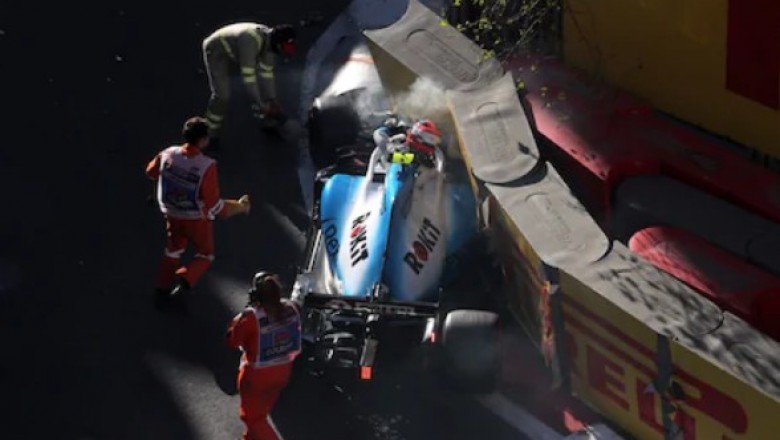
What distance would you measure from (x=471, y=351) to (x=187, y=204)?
2.64m

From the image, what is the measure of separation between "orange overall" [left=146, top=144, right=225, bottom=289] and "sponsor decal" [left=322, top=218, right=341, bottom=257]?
0.83 m

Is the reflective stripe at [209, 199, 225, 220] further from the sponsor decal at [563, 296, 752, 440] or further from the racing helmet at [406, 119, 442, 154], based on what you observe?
the sponsor decal at [563, 296, 752, 440]

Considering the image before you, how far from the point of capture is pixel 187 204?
1063 cm

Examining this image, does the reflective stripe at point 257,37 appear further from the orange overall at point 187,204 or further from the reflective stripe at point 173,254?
the reflective stripe at point 173,254

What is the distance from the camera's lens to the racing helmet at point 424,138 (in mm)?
10961

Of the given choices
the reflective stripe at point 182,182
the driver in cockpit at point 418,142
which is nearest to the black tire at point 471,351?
the driver in cockpit at point 418,142

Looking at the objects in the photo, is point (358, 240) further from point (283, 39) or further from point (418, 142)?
point (283, 39)

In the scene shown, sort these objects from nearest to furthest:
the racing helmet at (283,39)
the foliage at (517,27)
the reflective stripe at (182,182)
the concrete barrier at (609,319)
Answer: the concrete barrier at (609,319), the reflective stripe at (182,182), the foliage at (517,27), the racing helmet at (283,39)

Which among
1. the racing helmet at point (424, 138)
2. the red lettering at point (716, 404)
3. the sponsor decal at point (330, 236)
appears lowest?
the sponsor decal at point (330, 236)

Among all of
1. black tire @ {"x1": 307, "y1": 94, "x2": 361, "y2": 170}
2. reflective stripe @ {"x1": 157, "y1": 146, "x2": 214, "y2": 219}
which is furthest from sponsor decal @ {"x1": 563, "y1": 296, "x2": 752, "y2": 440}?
black tire @ {"x1": 307, "y1": 94, "x2": 361, "y2": 170}

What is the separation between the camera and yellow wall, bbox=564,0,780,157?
11438 mm

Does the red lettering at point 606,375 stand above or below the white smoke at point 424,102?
below

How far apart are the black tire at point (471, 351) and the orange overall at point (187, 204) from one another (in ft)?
7.39

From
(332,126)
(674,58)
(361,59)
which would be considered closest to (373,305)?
(332,126)
